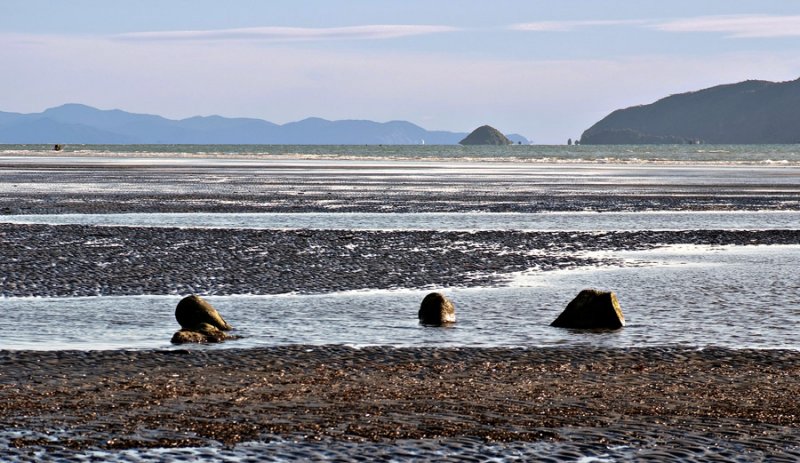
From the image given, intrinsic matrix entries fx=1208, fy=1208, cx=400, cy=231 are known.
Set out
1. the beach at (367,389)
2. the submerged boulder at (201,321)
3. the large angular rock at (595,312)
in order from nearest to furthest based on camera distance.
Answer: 1. the beach at (367,389)
2. the submerged boulder at (201,321)
3. the large angular rock at (595,312)


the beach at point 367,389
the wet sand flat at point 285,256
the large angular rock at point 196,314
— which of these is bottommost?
the wet sand flat at point 285,256

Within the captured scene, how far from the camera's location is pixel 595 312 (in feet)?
56.5

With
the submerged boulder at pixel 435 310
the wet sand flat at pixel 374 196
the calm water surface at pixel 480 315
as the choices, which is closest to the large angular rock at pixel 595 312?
the calm water surface at pixel 480 315

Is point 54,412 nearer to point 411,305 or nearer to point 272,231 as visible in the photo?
point 411,305

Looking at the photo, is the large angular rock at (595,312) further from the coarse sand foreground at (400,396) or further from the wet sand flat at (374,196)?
the wet sand flat at (374,196)

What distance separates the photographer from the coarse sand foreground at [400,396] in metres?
10.6

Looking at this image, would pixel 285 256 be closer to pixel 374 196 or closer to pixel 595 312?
pixel 595 312

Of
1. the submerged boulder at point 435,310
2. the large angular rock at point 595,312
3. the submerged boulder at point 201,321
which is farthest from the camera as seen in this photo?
the submerged boulder at point 435,310

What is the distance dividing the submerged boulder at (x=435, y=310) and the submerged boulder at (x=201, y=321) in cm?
285

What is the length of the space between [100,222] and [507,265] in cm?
1563

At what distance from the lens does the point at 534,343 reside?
1591cm

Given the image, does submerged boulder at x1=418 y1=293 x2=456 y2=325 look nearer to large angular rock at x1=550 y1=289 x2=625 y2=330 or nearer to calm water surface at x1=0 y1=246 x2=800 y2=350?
calm water surface at x1=0 y1=246 x2=800 y2=350

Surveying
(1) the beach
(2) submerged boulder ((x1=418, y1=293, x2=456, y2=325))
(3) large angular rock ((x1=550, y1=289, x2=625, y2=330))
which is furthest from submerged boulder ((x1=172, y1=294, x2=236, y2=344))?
(3) large angular rock ((x1=550, y1=289, x2=625, y2=330))

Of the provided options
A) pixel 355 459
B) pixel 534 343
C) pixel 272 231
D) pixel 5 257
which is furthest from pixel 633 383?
pixel 272 231
